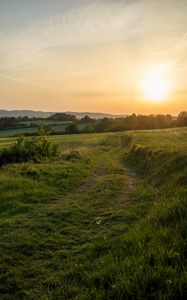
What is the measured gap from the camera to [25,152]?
1112 inches

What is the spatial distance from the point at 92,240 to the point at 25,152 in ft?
62.6

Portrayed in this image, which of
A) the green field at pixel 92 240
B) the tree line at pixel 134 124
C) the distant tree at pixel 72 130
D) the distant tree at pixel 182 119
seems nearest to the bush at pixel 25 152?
the green field at pixel 92 240

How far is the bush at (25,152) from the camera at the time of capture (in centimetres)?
2773

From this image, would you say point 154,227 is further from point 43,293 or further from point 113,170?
point 113,170

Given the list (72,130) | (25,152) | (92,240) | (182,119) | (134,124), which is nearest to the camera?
(92,240)

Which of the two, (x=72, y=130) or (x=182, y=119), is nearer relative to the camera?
(x=182, y=119)

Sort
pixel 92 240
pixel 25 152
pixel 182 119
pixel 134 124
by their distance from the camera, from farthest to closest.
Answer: pixel 134 124, pixel 182 119, pixel 25 152, pixel 92 240

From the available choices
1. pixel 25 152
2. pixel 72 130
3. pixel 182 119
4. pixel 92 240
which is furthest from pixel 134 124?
pixel 92 240

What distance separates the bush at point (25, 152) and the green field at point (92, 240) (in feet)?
30.0

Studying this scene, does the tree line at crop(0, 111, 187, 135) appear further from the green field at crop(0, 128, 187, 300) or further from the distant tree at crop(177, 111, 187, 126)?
the green field at crop(0, 128, 187, 300)

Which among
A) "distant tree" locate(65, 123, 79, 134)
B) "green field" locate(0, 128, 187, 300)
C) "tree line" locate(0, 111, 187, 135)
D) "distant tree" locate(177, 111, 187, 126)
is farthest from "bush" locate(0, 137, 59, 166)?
"distant tree" locate(177, 111, 187, 126)

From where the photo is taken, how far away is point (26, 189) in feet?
55.8

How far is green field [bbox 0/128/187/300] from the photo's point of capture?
6.36m

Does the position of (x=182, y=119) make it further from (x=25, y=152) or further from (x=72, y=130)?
(x=25, y=152)
